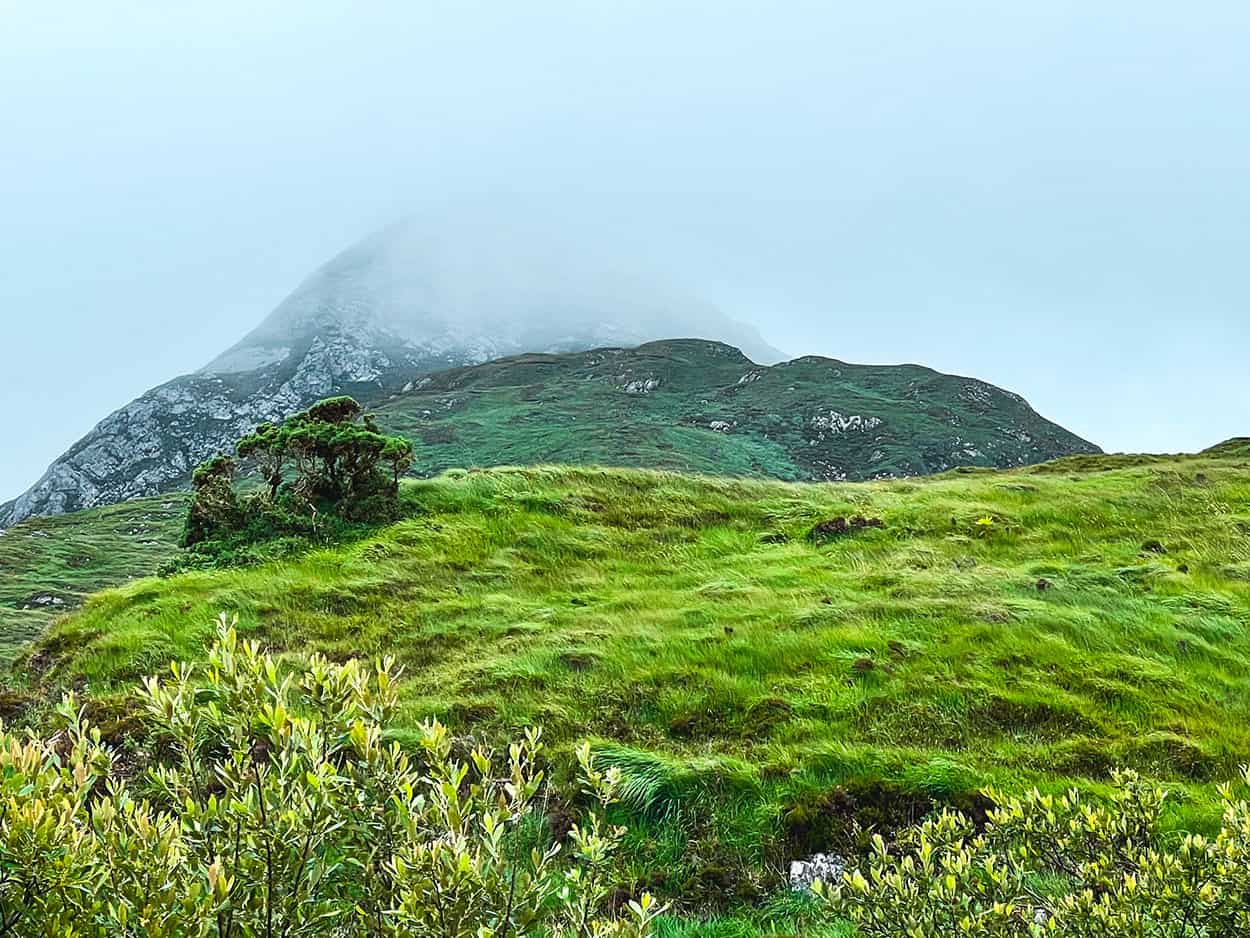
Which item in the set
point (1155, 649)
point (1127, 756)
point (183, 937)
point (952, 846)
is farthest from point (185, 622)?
point (1155, 649)

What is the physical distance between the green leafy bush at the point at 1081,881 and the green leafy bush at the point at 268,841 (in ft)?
6.28

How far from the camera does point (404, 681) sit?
12.2 metres

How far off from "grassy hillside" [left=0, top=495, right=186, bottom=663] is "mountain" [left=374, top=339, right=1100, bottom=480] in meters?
29.9

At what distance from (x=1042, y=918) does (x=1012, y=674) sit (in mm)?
6468

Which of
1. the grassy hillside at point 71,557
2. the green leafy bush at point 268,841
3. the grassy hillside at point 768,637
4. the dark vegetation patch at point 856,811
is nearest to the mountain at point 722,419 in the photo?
the grassy hillside at point 71,557

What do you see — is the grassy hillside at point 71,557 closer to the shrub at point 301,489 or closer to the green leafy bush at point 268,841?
the shrub at point 301,489

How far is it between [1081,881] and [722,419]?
108m

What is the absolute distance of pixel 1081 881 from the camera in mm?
4719

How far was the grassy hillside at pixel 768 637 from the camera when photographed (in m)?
9.01

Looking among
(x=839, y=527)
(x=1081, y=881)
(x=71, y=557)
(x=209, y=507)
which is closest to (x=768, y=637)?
(x=1081, y=881)

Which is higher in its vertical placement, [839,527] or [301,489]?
[839,527]

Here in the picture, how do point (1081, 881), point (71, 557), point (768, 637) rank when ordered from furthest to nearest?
point (71, 557) < point (768, 637) < point (1081, 881)

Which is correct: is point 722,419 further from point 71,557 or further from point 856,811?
point 856,811

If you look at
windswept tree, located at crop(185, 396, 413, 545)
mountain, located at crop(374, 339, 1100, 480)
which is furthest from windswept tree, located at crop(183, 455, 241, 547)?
mountain, located at crop(374, 339, 1100, 480)
